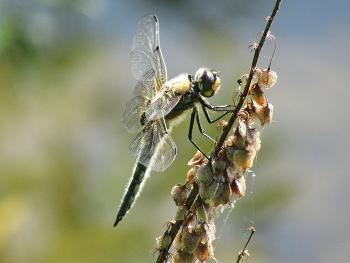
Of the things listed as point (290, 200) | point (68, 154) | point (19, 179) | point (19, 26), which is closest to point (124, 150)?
point (68, 154)

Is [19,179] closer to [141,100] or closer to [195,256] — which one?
[141,100]

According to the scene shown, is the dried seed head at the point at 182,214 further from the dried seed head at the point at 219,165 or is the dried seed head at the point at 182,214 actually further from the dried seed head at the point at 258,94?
the dried seed head at the point at 258,94

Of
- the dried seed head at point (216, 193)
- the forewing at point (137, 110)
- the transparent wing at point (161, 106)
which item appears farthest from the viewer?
the forewing at point (137, 110)

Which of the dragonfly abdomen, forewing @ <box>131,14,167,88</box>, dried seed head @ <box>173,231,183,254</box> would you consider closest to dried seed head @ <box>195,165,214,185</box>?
dried seed head @ <box>173,231,183,254</box>

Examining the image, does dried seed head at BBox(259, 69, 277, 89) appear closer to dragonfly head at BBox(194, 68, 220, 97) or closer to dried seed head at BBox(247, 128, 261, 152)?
dried seed head at BBox(247, 128, 261, 152)

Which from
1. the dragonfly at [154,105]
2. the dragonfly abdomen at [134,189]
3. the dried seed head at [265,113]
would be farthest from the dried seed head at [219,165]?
the dragonfly abdomen at [134,189]

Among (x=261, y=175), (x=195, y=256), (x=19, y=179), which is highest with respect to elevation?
(x=261, y=175)

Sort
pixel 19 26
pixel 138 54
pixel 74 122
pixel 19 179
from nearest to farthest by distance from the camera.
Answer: pixel 138 54 < pixel 19 26 < pixel 19 179 < pixel 74 122
